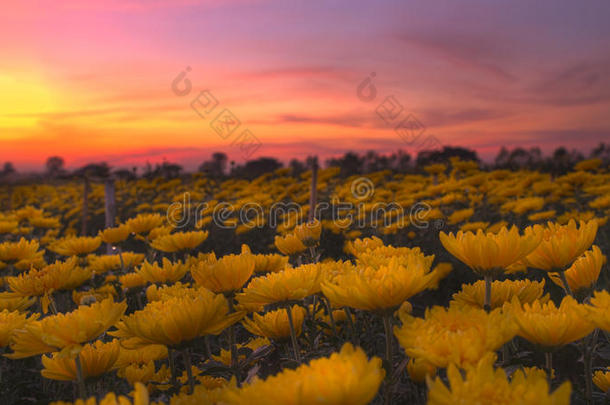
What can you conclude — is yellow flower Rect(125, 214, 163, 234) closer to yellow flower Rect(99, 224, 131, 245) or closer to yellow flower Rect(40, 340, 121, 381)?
yellow flower Rect(99, 224, 131, 245)

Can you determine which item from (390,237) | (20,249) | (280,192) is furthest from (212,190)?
(20,249)

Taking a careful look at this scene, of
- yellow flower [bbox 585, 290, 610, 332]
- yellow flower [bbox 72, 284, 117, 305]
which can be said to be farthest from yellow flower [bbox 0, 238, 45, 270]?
yellow flower [bbox 585, 290, 610, 332]

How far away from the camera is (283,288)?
1.29 m

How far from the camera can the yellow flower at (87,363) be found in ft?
4.52

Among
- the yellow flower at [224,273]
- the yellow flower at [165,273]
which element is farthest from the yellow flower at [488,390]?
the yellow flower at [165,273]

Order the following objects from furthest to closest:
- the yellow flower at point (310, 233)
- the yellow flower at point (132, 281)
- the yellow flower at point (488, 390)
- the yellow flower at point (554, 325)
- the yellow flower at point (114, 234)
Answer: the yellow flower at point (114, 234)
the yellow flower at point (132, 281)
the yellow flower at point (310, 233)
the yellow flower at point (554, 325)
the yellow flower at point (488, 390)

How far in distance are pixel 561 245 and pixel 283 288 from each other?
83 cm

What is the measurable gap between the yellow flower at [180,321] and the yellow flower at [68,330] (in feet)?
0.41

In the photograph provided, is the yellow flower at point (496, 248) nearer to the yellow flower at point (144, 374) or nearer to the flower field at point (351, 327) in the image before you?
the flower field at point (351, 327)

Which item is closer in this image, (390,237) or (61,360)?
(61,360)

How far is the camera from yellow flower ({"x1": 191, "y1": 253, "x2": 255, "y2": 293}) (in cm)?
140

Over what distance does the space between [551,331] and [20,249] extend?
380 centimetres

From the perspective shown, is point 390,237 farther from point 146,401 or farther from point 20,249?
point 146,401

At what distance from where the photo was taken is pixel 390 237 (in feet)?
27.3
